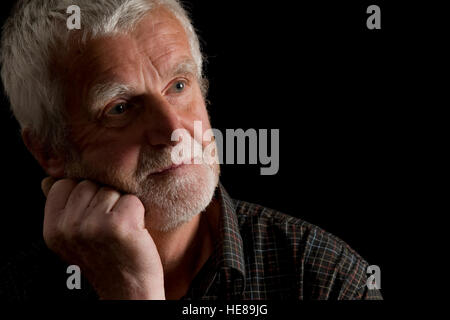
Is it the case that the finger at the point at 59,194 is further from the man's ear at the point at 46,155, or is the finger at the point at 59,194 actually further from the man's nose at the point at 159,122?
the man's nose at the point at 159,122

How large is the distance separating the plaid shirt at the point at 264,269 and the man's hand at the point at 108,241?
290mm

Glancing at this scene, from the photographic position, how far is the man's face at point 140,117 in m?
2.29

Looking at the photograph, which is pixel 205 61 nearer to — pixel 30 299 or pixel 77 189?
pixel 77 189

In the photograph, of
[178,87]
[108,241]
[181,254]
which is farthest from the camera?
[181,254]

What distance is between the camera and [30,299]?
262 cm

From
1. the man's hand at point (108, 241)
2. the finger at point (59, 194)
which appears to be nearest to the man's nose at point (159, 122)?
the man's hand at point (108, 241)

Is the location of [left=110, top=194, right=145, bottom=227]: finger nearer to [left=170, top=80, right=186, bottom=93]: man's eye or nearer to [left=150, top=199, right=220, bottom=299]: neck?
[left=150, top=199, right=220, bottom=299]: neck

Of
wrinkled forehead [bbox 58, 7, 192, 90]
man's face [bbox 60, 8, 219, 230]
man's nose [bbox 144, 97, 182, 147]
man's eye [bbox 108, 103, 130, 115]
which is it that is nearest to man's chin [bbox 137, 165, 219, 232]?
man's face [bbox 60, 8, 219, 230]

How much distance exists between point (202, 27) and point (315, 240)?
1170 millimetres

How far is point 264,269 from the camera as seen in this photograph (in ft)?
8.21

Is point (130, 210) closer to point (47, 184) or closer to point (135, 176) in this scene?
point (135, 176)

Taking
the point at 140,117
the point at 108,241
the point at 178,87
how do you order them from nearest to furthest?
the point at 108,241
the point at 140,117
the point at 178,87

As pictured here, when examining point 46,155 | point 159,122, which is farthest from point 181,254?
point 46,155

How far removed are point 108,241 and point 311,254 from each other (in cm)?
82
